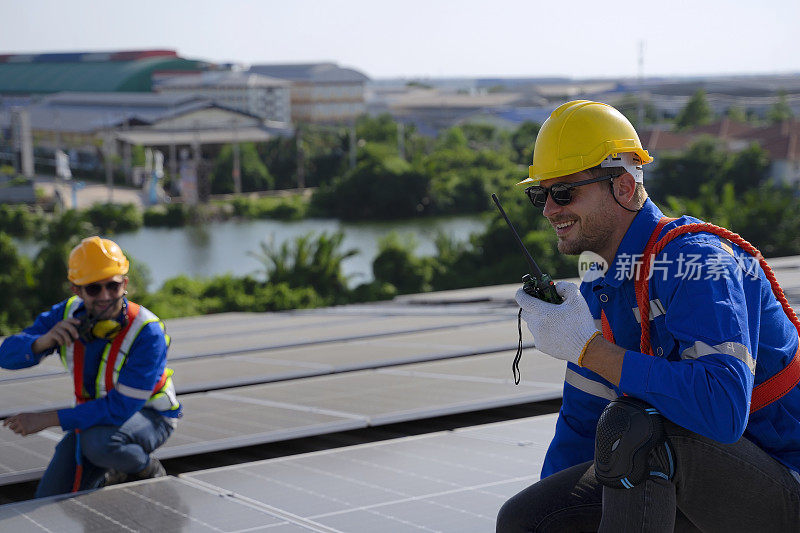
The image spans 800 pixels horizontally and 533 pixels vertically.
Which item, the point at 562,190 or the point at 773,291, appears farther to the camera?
the point at 562,190

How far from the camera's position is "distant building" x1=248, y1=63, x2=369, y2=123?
121 meters

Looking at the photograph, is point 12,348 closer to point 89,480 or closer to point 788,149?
point 89,480

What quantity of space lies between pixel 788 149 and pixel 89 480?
206ft

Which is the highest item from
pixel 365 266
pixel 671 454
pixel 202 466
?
pixel 671 454

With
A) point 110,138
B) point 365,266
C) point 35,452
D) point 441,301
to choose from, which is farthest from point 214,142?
point 35,452

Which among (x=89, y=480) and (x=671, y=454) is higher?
(x=671, y=454)

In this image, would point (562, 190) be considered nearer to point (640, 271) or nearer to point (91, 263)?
point (640, 271)

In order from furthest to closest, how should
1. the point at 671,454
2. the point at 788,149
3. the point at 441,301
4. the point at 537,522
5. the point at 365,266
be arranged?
→ the point at 788,149 < the point at 365,266 < the point at 441,301 < the point at 537,522 < the point at 671,454

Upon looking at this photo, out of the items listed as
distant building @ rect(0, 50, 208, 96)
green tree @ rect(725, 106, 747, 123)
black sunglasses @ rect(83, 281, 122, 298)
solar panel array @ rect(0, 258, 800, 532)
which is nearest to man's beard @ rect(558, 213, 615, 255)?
solar panel array @ rect(0, 258, 800, 532)

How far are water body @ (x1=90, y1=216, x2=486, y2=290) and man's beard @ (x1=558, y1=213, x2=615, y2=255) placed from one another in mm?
41778

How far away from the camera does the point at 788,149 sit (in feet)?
206

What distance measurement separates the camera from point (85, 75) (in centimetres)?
12488

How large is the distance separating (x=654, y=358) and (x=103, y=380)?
324 centimetres

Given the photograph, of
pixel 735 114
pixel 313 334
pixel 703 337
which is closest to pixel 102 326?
pixel 703 337
